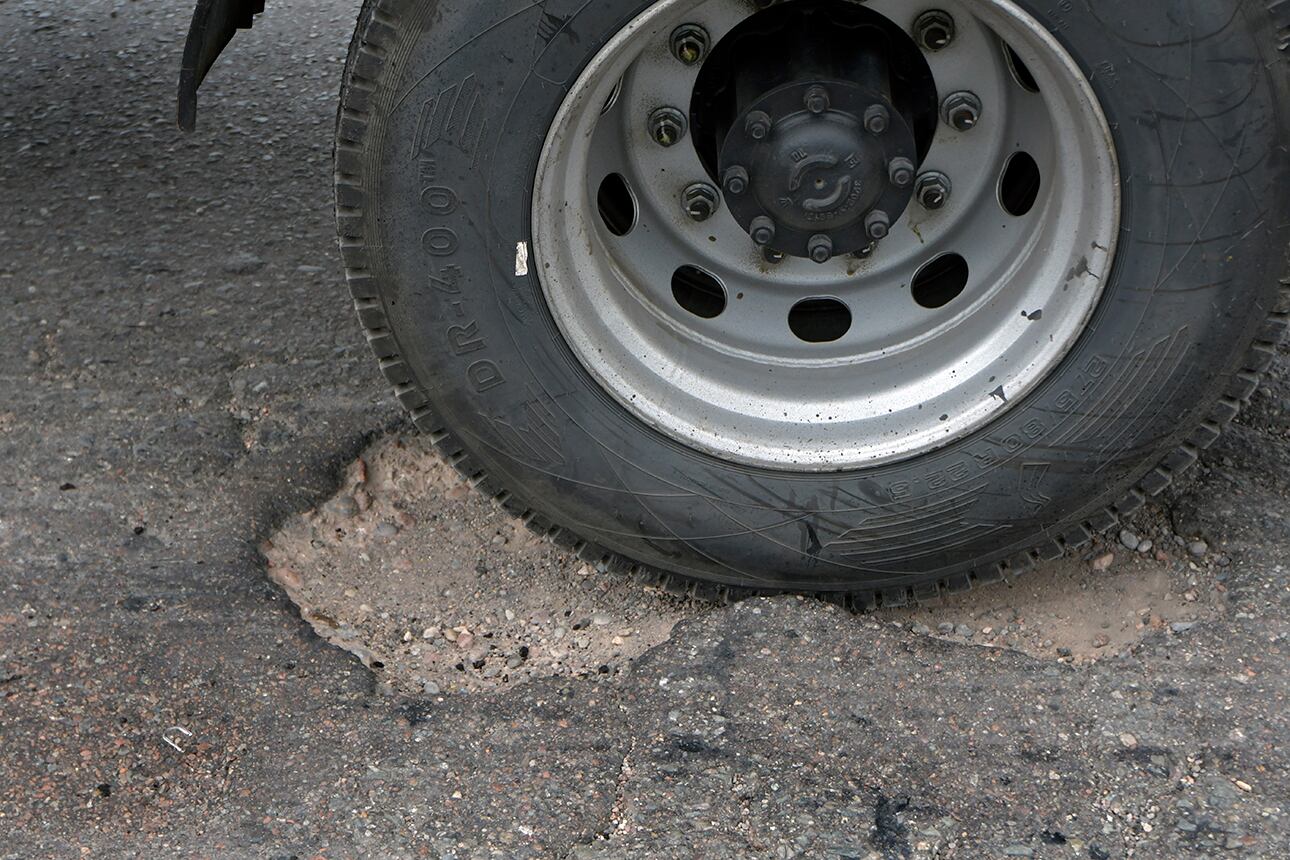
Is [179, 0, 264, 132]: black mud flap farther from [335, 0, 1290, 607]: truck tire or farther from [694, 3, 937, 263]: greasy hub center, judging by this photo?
[694, 3, 937, 263]: greasy hub center

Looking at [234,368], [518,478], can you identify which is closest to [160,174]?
[234,368]

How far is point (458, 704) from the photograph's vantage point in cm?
251

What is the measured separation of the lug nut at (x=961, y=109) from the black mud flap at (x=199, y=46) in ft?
4.33

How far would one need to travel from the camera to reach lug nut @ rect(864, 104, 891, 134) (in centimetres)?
230

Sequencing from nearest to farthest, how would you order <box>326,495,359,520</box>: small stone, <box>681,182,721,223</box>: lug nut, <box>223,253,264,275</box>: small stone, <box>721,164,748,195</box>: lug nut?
1. <box>721,164,748,195</box>: lug nut
2. <box>681,182,721,223</box>: lug nut
3. <box>326,495,359,520</box>: small stone
4. <box>223,253,264,275</box>: small stone

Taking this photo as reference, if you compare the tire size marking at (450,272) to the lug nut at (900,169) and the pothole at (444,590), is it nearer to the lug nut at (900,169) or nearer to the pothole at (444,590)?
the pothole at (444,590)

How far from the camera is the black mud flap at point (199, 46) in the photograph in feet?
8.02

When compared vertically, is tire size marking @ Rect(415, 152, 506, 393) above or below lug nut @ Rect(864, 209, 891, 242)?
below

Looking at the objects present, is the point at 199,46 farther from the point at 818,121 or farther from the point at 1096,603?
the point at 1096,603

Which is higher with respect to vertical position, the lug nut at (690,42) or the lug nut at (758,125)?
the lug nut at (690,42)

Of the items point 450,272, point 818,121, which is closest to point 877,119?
point 818,121

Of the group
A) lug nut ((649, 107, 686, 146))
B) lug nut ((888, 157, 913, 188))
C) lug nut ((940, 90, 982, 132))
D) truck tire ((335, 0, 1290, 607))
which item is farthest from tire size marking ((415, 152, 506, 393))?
lug nut ((940, 90, 982, 132))

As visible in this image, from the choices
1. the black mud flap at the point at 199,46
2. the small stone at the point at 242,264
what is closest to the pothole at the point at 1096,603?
the black mud flap at the point at 199,46

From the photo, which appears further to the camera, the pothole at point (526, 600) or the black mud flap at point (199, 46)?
the pothole at point (526, 600)
